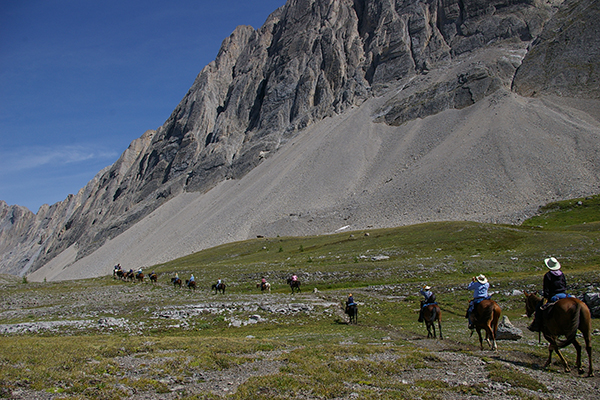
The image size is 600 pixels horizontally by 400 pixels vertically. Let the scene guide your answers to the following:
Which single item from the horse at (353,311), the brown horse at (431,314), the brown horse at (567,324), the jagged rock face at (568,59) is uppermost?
the jagged rock face at (568,59)

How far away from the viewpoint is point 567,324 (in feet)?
42.4

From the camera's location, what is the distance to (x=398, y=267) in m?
45.2

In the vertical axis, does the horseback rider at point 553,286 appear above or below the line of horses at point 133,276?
above

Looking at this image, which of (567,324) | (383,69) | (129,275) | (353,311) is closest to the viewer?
(567,324)

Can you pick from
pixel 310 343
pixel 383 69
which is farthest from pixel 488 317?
pixel 383 69

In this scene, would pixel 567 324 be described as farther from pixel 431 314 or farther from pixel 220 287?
pixel 220 287

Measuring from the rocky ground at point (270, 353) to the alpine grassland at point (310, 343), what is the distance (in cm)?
7

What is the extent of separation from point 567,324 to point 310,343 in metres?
10.5

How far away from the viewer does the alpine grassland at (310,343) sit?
10.6 m

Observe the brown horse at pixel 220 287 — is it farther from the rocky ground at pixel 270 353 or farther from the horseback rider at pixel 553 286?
the horseback rider at pixel 553 286

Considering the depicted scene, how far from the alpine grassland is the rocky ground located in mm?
71

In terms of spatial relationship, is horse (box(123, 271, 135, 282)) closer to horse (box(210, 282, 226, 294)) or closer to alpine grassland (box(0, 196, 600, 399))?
alpine grassland (box(0, 196, 600, 399))

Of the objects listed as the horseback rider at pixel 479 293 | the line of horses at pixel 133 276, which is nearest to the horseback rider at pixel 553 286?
the horseback rider at pixel 479 293

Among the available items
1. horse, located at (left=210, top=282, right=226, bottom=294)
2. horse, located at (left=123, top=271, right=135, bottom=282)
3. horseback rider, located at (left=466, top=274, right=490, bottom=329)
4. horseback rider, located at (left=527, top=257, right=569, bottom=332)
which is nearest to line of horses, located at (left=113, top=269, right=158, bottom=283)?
horse, located at (left=123, top=271, right=135, bottom=282)
